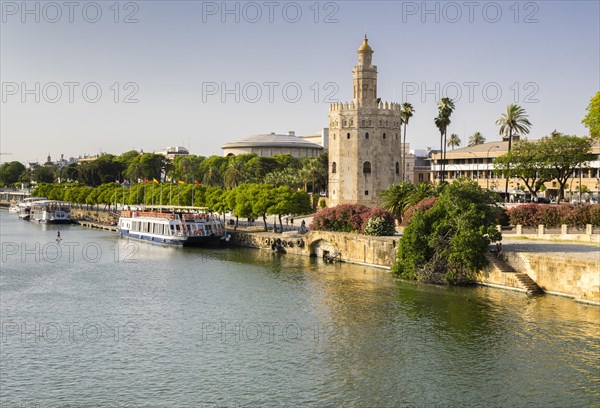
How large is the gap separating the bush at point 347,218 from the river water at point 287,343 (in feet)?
33.6

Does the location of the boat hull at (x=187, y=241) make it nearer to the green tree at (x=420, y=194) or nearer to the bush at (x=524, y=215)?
the green tree at (x=420, y=194)

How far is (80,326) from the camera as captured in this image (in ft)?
132

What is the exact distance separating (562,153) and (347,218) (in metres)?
34.5

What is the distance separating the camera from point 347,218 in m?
69.9

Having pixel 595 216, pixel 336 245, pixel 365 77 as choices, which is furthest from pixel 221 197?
pixel 595 216

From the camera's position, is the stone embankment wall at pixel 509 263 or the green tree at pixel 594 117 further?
the green tree at pixel 594 117

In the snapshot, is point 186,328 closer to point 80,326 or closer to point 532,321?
point 80,326

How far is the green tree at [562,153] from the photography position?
284ft

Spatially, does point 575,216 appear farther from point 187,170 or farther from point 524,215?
point 187,170

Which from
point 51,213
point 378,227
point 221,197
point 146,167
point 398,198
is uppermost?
→ point 146,167

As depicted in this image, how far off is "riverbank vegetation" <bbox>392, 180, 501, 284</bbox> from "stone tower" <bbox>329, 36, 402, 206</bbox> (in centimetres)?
3169

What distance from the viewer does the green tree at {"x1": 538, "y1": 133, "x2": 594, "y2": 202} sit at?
86.6 meters

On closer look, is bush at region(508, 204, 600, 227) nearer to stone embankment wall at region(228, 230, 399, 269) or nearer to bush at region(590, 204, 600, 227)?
bush at region(590, 204, 600, 227)

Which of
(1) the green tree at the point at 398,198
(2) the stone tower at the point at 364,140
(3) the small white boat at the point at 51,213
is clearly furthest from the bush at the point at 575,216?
(3) the small white boat at the point at 51,213
